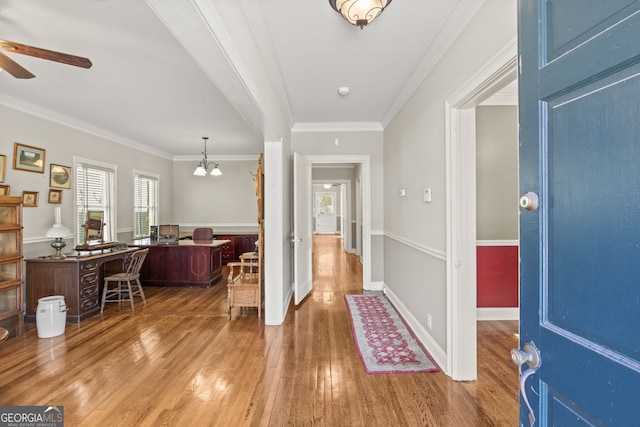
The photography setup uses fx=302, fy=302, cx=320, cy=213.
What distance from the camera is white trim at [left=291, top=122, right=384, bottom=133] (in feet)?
14.7

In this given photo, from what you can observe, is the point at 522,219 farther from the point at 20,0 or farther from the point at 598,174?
the point at 20,0

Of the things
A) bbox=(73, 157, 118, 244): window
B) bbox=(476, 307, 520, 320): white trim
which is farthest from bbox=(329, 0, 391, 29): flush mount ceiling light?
bbox=(73, 157, 118, 244): window

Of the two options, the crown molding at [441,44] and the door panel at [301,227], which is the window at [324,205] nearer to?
the door panel at [301,227]

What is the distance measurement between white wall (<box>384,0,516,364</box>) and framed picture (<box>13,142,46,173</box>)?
176 inches

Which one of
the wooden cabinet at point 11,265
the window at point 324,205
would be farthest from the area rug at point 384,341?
the window at point 324,205

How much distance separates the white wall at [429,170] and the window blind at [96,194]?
4.57 m

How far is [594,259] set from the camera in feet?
2.24

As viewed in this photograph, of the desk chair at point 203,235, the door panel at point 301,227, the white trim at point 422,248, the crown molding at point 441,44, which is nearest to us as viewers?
the crown molding at point 441,44

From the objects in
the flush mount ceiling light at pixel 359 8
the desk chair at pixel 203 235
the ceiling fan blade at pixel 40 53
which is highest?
the flush mount ceiling light at pixel 359 8

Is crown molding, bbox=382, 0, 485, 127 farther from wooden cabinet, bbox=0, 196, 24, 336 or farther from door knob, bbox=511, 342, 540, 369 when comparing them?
wooden cabinet, bbox=0, 196, 24, 336

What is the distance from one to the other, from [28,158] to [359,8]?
422 cm

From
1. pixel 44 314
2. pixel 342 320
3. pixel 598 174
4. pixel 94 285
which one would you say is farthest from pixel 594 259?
pixel 94 285

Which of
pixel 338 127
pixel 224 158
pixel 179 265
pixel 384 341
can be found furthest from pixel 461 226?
pixel 224 158

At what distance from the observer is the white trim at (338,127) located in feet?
14.7
